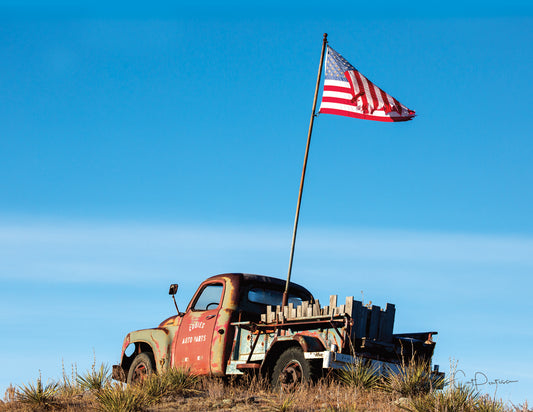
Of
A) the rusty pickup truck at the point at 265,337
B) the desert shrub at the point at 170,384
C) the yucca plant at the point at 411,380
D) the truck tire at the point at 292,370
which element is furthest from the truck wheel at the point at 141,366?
the yucca plant at the point at 411,380

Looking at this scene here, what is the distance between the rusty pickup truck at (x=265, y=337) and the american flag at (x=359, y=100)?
402 centimetres

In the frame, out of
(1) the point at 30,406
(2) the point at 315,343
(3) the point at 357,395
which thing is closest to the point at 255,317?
(2) the point at 315,343

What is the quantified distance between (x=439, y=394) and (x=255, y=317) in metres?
4.13

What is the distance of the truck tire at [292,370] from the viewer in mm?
9977

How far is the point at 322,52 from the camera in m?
15.5

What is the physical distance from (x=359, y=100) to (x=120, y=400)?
26.2 ft

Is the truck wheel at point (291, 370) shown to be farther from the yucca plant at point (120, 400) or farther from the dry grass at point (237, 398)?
the yucca plant at point (120, 400)

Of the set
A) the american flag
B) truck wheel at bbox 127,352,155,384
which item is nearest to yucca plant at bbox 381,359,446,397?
truck wheel at bbox 127,352,155,384

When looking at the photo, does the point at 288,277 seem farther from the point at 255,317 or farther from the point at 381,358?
the point at 381,358

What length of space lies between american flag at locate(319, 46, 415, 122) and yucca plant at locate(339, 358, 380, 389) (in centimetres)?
624

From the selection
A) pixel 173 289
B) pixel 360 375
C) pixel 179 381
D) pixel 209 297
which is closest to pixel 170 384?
pixel 179 381

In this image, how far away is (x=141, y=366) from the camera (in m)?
13.7

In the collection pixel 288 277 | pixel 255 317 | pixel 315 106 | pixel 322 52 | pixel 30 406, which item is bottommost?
pixel 30 406

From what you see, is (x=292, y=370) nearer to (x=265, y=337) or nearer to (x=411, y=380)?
(x=265, y=337)
